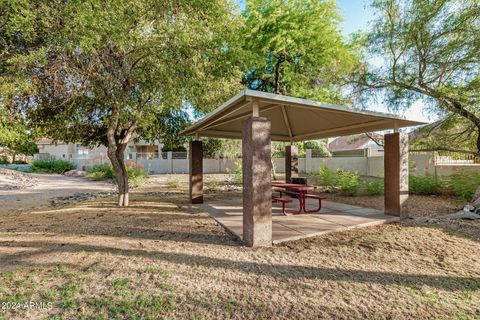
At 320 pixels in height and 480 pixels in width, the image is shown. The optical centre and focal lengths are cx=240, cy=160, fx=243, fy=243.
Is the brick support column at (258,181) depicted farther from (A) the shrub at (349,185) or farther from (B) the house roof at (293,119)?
(A) the shrub at (349,185)

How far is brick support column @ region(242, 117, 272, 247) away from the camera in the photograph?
154 inches

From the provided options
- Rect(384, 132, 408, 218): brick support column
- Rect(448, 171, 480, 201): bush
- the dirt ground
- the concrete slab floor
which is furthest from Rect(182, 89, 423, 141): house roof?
Rect(448, 171, 480, 201): bush

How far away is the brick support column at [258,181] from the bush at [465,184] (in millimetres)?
7210

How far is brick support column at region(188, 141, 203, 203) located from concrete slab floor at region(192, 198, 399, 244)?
51cm

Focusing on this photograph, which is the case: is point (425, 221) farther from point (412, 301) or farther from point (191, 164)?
point (191, 164)

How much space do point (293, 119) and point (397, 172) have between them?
3.22m

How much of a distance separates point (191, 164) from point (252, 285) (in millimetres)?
5520

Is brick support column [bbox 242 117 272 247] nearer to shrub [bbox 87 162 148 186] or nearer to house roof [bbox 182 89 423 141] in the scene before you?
house roof [bbox 182 89 423 141]

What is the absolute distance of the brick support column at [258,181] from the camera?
392 cm

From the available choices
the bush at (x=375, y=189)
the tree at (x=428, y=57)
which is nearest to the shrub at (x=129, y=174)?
the bush at (x=375, y=189)

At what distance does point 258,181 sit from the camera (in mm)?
3947

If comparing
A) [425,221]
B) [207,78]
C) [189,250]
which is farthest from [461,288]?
[207,78]

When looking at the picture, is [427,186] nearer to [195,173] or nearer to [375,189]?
[375,189]

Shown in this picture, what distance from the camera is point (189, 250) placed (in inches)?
149
